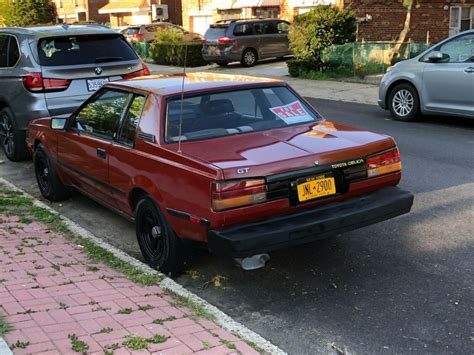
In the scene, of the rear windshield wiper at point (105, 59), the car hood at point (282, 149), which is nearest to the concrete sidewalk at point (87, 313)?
the car hood at point (282, 149)

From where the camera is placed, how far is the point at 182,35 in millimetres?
27609

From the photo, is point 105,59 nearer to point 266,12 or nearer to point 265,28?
point 265,28

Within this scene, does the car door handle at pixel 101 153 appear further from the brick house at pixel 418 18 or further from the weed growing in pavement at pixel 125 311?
the brick house at pixel 418 18

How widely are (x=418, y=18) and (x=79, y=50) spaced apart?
18292 mm

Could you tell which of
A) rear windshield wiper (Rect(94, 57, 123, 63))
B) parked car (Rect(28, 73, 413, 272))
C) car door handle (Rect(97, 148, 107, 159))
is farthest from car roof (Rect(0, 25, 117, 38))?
car door handle (Rect(97, 148, 107, 159))

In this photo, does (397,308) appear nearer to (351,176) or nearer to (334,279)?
(334,279)

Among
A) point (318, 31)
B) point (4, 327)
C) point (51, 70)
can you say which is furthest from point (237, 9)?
point (4, 327)

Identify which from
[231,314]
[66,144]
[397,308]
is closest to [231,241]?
[231,314]

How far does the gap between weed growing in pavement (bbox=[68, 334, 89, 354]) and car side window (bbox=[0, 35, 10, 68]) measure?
6248mm

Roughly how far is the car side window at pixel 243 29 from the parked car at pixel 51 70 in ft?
48.4

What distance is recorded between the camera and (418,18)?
23.5 metres

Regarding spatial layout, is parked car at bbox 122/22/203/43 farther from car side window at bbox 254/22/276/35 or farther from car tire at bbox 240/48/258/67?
Result: car tire at bbox 240/48/258/67

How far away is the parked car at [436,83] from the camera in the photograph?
993 cm

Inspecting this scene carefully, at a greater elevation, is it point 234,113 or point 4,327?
point 234,113
